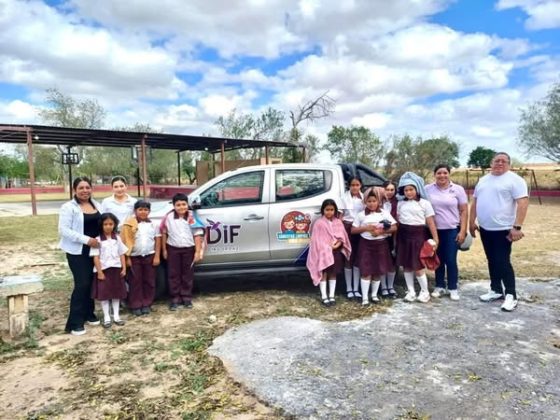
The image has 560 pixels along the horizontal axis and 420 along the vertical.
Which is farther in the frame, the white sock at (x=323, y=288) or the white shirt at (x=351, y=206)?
the white shirt at (x=351, y=206)

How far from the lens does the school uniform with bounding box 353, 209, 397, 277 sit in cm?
485

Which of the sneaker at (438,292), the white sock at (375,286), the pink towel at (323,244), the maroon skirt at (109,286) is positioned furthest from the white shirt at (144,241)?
the sneaker at (438,292)

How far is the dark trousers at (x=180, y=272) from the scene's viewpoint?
4.80m

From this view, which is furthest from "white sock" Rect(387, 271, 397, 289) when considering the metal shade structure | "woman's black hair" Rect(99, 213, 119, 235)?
the metal shade structure

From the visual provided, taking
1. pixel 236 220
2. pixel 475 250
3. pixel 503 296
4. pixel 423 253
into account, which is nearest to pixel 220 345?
pixel 236 220

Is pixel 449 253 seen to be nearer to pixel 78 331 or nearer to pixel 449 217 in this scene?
pixel 449 217

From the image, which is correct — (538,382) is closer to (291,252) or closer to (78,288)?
(291,252)

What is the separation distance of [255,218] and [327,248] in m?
0.95

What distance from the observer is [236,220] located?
5137mm

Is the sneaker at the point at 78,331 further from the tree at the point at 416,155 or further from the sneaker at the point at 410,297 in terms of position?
the tree at the point at 416,155

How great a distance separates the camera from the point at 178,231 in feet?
15.5

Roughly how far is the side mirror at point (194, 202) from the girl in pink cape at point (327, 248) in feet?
4.54

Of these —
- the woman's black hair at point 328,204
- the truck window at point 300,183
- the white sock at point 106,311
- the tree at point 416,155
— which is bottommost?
the white sock at point 106,311

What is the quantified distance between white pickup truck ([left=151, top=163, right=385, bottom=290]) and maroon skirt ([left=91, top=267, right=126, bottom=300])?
0.74 metres
